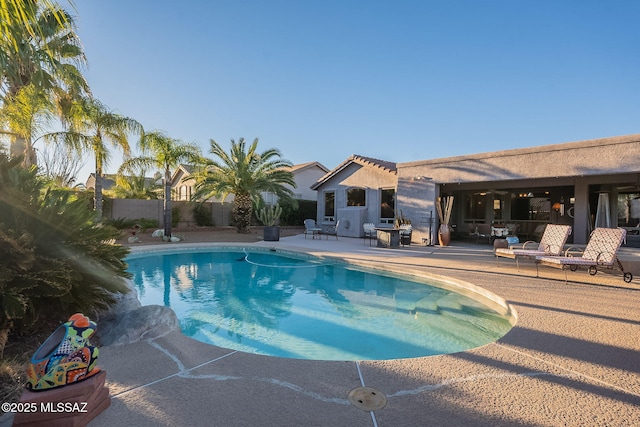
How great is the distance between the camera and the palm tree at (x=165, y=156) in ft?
54.5

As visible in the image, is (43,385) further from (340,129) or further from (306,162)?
(306,162)

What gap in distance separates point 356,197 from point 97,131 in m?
13.8

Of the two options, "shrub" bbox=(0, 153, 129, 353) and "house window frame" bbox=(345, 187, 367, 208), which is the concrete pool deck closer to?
"shrub" bbox=(0, 153, 129, 353)

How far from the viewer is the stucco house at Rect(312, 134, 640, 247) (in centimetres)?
1152

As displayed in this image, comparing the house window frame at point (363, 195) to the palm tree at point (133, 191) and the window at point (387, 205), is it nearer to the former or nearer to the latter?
the window at point (387, 205)

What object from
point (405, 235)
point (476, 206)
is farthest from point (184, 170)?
point (476, 206)

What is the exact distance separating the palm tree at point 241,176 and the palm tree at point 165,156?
1.55 m

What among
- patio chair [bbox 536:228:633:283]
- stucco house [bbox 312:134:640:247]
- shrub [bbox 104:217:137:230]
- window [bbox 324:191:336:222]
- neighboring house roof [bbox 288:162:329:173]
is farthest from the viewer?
neighboring house roof [bbox 288:162:329:173]

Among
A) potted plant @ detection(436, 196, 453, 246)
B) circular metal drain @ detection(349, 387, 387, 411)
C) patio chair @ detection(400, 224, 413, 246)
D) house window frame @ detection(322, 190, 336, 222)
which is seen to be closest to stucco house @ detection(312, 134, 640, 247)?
house window frame @ detection(322, 190, 336, 222)

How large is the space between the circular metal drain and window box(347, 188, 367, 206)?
1654 centimetres

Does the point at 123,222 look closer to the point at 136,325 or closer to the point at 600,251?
the point at 136,325

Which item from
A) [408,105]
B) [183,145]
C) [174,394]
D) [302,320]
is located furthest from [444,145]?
[174,394]

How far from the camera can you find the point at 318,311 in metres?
6.95

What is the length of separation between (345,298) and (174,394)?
5.47m
